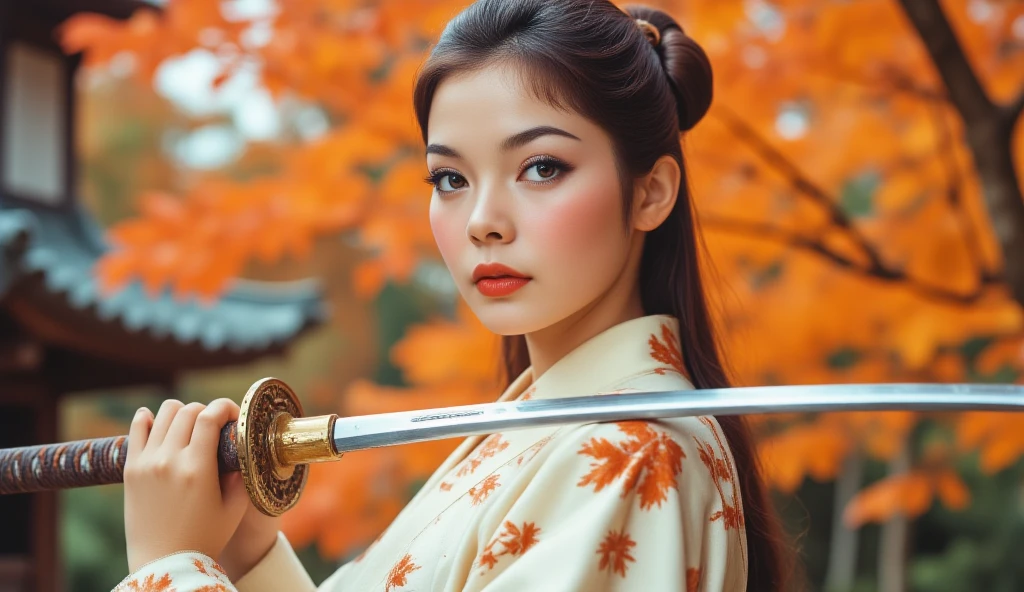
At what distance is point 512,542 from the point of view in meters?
1.40

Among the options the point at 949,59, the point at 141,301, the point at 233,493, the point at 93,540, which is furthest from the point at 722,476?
the point at 93,540

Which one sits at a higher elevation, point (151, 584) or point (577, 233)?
point (577, 233)

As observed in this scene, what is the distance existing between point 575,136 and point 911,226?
3.47m

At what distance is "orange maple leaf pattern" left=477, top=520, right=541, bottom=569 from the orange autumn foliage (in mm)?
1882

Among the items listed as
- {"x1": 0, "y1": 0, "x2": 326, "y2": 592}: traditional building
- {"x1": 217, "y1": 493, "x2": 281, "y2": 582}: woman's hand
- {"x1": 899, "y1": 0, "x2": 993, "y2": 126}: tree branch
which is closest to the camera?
{"x1": 217, "y1": 493, "x2": 281, "y2": 582}: woman's hand

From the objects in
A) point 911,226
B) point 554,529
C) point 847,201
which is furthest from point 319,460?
point 847,201

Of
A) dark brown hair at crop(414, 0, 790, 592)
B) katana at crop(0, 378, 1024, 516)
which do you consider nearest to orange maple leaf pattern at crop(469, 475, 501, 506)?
katana at crop(0, 378, 1024, 516)

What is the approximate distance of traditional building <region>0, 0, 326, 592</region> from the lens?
17.2 feet

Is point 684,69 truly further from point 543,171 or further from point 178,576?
point 178,576

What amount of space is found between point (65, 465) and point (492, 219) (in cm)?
83

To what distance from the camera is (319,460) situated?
152 centimetres

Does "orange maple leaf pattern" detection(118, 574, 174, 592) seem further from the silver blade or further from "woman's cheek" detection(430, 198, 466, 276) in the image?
"woman's cheek" detection(430, 198, 466, 276)

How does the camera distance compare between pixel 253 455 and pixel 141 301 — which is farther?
pixel 141 301

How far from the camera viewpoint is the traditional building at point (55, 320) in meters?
5.25
